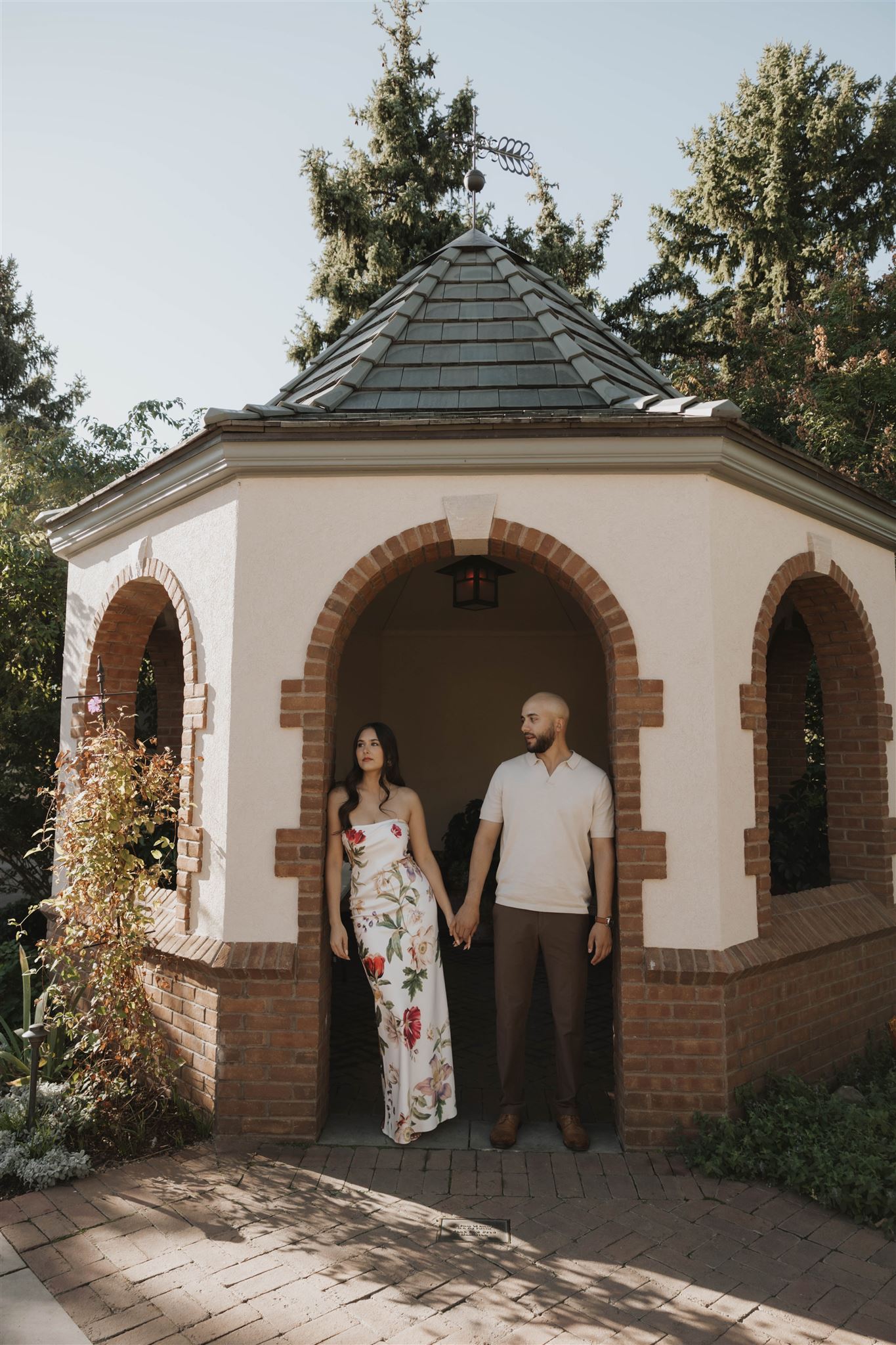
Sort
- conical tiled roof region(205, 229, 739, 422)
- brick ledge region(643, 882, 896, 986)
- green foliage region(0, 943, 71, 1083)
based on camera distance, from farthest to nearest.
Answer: conical tiled roof region(205, 229, 739, 422), green foliage region(0, 943, 71, 1083), brick ledge region(643, 882, 896, 986)

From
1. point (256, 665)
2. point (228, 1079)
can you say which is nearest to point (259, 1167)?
point (228, 1079)

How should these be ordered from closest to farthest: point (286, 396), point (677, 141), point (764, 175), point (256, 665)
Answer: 1. point (256, 665)
2. point (286, 396)
3. point (764, 175)
4. point (677, 141)

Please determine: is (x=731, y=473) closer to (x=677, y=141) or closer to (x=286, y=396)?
(x=286, y=396)

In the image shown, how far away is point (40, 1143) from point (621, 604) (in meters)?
3.74

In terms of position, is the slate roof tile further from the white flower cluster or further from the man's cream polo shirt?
the white flower cluster

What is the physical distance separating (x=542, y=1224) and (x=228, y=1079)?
162 centimetres

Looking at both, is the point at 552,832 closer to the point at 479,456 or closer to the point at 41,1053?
the point at 479,456

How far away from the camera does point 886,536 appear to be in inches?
235

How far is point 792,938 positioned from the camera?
4.62 metres

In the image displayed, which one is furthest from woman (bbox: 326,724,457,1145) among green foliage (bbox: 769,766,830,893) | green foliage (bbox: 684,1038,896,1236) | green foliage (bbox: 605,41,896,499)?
green foliage (bbox: 605,41,896,499)

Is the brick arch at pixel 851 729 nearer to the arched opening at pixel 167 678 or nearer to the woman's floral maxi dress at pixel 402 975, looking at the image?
the woman's floral maxi dress at pixel 402 975

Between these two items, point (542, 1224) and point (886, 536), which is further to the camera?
point (886, 536)

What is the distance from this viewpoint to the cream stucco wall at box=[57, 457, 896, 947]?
4168 mm

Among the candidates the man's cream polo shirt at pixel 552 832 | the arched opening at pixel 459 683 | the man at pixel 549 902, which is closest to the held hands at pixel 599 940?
the man at pixel 549 902
